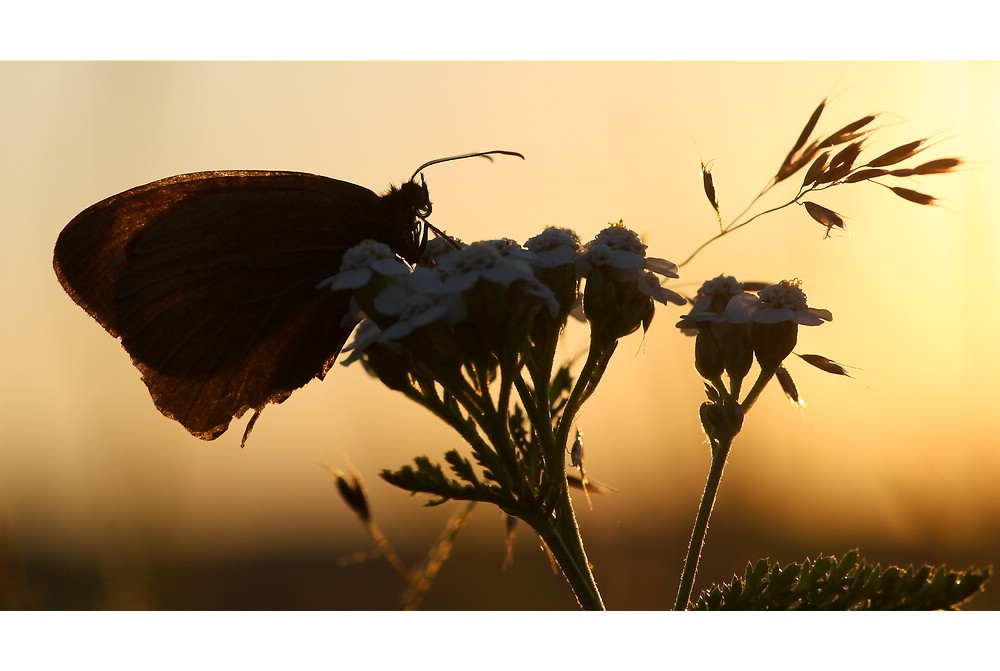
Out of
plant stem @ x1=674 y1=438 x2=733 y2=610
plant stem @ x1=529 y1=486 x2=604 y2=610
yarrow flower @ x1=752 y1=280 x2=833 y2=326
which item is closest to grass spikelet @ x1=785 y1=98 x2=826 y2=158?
yarrow flower @ x1=752 y1=280 x2=833 y2=326

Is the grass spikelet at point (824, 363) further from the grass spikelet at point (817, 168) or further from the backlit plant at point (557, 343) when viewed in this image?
the grass spikelet at point (817, 168)

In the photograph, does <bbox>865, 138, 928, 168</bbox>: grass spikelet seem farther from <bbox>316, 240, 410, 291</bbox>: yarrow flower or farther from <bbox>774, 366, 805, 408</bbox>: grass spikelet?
<bbox>316, 240, 410, 291</bbox>: yarrow flower

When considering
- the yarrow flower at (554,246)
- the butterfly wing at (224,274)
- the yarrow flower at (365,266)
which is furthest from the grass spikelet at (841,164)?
the butterfly wing at (224,274)

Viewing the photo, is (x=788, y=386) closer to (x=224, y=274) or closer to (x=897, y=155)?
(x=897, y=155)

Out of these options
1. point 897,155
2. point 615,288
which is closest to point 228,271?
point 615,288

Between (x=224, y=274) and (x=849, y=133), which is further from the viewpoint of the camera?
(x=224, y=274)

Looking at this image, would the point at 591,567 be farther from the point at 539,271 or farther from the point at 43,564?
the point at 43,564
